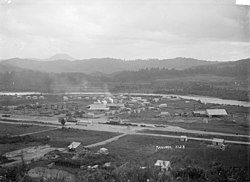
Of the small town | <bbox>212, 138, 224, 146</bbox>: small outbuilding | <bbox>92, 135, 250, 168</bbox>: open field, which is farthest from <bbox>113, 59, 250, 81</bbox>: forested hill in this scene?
<bbox>92, 135, 250, 168</bbox>: open field

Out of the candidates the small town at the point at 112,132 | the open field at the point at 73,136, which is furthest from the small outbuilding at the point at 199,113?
the open field at the point at 73,136

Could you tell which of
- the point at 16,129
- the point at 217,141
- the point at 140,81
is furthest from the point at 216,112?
the point at 16,129

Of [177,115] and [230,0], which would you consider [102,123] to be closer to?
[177,115]

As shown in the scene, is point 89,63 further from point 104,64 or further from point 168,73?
point 168,73

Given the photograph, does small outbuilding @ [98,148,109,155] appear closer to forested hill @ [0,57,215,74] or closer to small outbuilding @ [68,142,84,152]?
small outbuilding @ [68,142,84,152]

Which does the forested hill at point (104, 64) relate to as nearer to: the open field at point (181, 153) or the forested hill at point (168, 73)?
the forested hill at point (168, 73)

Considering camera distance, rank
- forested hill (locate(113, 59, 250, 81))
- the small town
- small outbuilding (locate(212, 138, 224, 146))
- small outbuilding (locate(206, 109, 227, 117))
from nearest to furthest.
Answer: the small town → small outbuilding (locate(212, 138, 224, 146)) → small outbuilding (locate(206, 109, 227, 117)) → forested hill (locate(113, 59, 250, 81))

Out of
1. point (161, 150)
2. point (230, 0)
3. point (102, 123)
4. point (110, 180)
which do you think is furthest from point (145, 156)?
point (230, 0)
